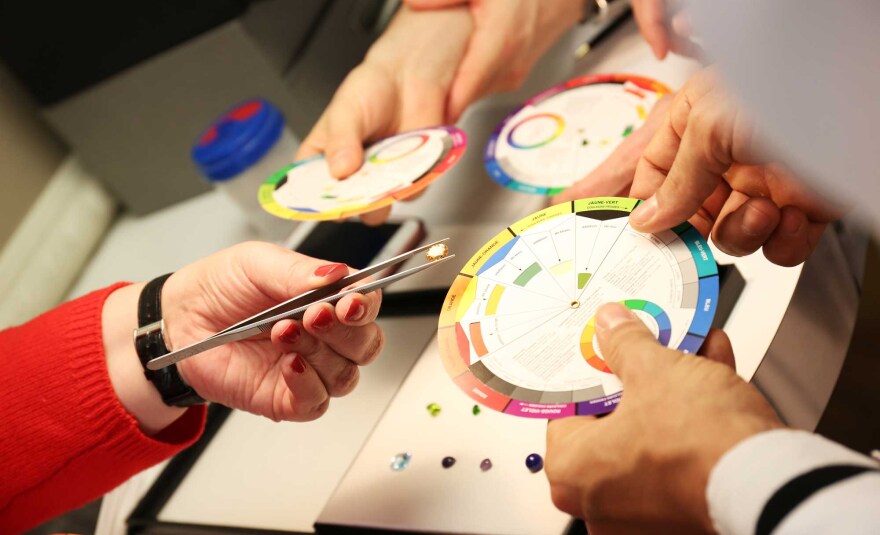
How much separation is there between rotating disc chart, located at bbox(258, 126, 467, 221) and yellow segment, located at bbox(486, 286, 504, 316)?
19 centimetres

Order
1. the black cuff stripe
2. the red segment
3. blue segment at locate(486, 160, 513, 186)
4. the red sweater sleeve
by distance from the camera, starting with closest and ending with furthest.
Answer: the black cuff stripe
the red sweater sleeve
blue segment at locate(486, 160, 513, 186)
the red segment

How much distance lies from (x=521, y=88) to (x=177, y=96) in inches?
20.3

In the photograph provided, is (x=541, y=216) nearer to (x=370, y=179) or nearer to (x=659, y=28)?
(x=370, y=179)

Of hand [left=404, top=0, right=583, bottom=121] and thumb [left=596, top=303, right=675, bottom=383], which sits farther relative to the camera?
hand [left=404, top=0, right=583, bottom=121]

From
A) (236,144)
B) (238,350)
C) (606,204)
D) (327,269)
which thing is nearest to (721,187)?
(606,204)

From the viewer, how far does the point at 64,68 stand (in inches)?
38.2

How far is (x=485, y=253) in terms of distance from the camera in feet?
1.65

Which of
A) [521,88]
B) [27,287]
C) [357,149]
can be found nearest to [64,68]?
A: [27,287]

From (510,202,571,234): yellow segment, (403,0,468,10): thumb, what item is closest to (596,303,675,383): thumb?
(510,202,571,234): yellow segment

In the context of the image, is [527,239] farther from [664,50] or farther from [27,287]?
[27,287]

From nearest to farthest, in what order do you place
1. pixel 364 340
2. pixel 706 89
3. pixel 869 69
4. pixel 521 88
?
pixel 869 69, pixel 706 89, pixel 364 340, pixel 521 88

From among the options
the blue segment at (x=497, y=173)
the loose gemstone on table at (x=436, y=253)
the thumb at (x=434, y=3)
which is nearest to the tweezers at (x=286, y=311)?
the loose gemstone on table at (x=436, y=253)

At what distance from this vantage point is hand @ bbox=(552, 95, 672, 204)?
23.0 inches

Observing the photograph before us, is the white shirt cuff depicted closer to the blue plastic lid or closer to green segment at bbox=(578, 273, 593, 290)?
green segment at bbox=(578, 273, 593, 290)
